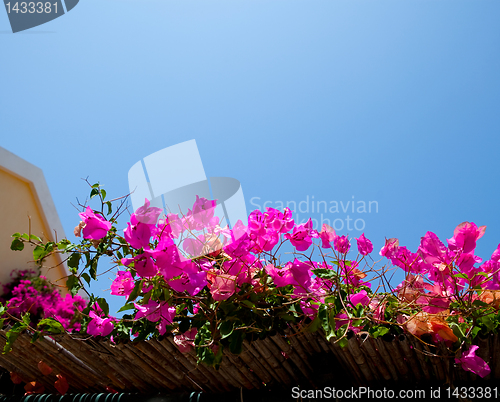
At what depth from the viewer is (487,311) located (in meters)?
0.83

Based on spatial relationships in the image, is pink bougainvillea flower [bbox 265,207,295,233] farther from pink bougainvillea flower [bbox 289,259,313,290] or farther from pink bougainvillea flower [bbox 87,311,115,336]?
pink bougainvillea flower [bbox 87,311,115,336]

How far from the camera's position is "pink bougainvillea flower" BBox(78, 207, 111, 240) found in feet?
3.04

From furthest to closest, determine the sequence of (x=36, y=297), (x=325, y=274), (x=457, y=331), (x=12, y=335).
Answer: (x=36, y=297)
(x=12, y=335)
(x=325, y=274)
(x=457, y=331)

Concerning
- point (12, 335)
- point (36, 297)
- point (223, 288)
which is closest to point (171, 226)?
point (223, 288)

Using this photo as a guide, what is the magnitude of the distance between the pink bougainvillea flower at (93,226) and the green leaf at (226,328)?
15.2 inches

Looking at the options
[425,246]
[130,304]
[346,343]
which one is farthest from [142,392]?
[425,246]

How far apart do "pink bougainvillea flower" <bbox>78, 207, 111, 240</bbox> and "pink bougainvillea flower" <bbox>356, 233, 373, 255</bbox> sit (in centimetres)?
79

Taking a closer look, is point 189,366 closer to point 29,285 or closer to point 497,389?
point 497,389

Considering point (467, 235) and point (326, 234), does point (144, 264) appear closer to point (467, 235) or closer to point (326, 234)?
point (326, 234)

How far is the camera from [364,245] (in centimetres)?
121

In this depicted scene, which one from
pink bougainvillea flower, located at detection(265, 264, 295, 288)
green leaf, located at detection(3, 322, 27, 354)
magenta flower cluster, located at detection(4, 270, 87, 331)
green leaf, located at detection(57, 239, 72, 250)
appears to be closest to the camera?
pink bougainvillea flower, located at detection(265, 264, 295, 288)

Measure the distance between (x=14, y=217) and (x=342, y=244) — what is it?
14.2ft

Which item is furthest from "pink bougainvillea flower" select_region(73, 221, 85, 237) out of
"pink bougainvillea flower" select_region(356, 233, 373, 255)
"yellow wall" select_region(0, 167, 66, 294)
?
"yellow wall" select_region(0, 167, 66, 294)

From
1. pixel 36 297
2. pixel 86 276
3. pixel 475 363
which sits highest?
pixel 36 297
